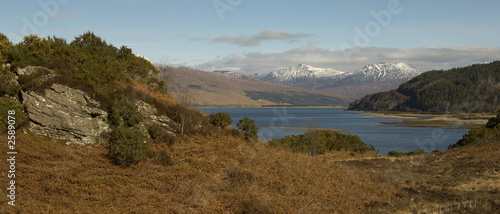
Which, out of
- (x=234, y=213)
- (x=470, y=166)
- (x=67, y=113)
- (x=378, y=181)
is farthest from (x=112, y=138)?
(x=470, y=166)

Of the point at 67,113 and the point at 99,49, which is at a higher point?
the point at 99,49

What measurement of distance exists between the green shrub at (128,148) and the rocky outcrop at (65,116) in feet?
7.30

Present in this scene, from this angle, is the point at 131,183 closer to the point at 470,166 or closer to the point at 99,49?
the point at 99,49

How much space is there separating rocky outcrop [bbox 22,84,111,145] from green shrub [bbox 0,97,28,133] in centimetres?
33

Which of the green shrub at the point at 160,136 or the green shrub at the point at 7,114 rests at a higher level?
the green shrub at the point at 7,114

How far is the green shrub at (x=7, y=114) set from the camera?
1422cm

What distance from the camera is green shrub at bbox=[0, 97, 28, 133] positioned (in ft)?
46.6

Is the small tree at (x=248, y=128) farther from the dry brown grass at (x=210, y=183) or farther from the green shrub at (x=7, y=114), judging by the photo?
the green shrub at (x=7, y=114)

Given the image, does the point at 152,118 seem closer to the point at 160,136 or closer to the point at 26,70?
the point at 160,136

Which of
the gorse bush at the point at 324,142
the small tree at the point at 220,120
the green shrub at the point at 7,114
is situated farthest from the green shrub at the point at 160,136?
the gorse bush at the point at 324,142

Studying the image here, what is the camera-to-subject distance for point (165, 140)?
17328 mm

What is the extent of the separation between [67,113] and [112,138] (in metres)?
2.31

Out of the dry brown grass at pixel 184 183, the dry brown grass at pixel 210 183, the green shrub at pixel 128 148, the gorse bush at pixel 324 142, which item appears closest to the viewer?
the dry brown grass at pixel 184 183

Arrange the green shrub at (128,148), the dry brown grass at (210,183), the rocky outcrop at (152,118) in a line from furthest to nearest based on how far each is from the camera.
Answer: the rocky outcrop at (152,118) < the green shrub at (128,148) < the dry brown grass at (210,183)
